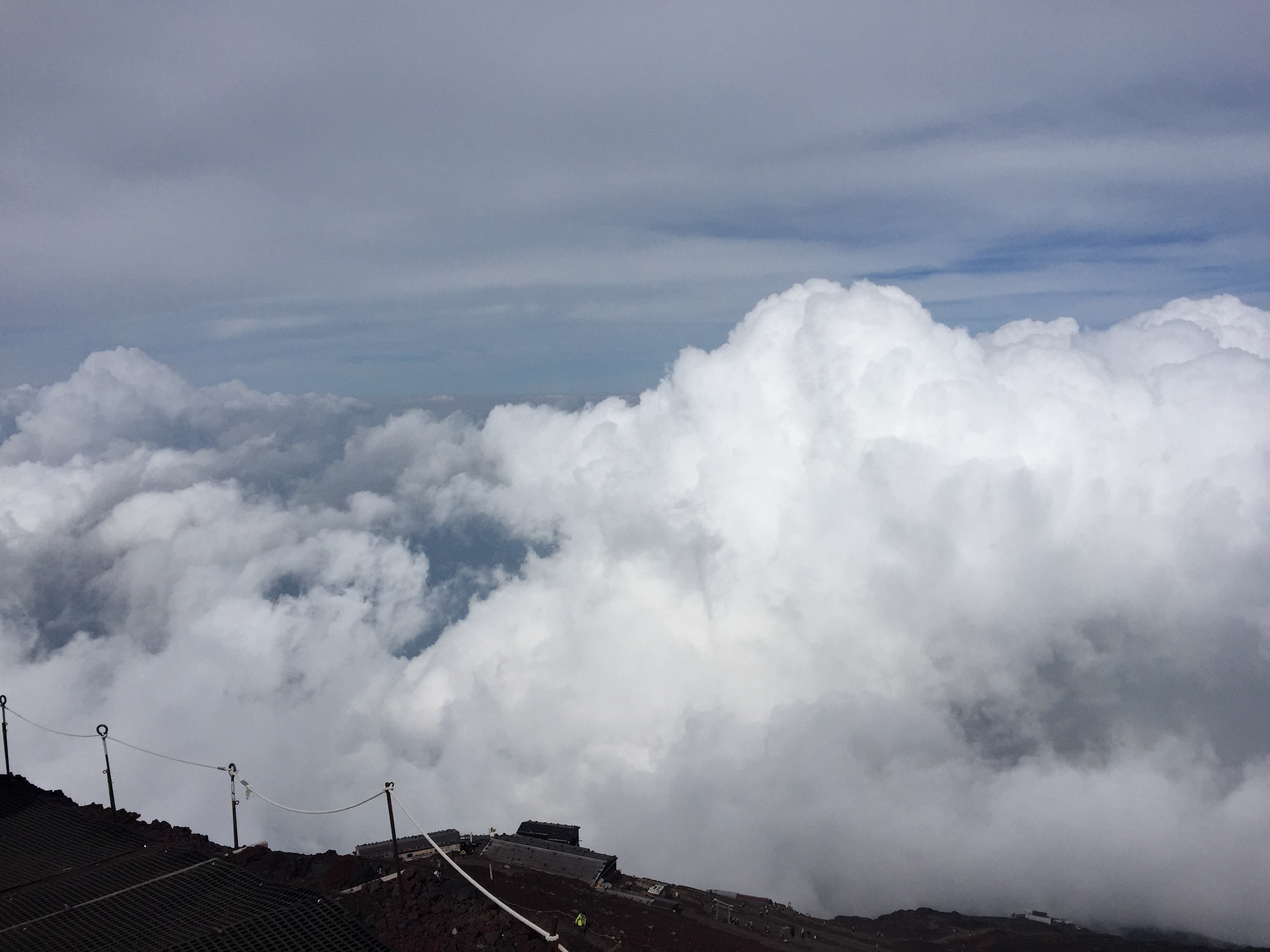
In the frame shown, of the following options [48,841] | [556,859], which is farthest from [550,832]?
[48,841]

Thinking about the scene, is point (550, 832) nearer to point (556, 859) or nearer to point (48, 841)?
point (556, 859)

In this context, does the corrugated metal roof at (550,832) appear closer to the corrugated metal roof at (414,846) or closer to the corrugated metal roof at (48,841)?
the corrugated metal roof at (414,846)

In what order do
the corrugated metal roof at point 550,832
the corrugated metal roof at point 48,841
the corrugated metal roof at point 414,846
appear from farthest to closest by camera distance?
the corrugated metal roof at point 550,832 < the corrugated metal roof at point 414,846 < the corrugated metal roof at point 48,841

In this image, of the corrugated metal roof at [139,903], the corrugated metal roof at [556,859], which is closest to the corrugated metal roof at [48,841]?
the corrugated metal roof at [139,903]

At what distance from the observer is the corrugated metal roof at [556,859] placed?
61.3 m

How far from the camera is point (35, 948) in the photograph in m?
24.6

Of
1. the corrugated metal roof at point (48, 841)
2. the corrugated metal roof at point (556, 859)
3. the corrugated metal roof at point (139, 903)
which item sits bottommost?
the corrugated metal roof at point (556, 859)

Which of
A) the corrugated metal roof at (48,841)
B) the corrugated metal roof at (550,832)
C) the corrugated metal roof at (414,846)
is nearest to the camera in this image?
the corrugated metal roof at (48,841)

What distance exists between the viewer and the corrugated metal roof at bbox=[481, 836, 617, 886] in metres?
61.3

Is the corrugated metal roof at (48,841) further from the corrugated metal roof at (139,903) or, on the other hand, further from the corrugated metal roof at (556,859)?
the corrugated metal roof at (556,859)

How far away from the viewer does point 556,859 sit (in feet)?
210

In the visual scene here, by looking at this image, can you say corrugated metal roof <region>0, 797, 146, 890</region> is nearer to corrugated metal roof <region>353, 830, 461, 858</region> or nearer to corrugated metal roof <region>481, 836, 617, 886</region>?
corrugated metal roof <region>353, 830, 461, 858</region>

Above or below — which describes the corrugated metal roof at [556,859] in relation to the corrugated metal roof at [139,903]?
below

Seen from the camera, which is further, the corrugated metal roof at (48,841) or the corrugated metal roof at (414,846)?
the corrugated metal roof at (414,846)
